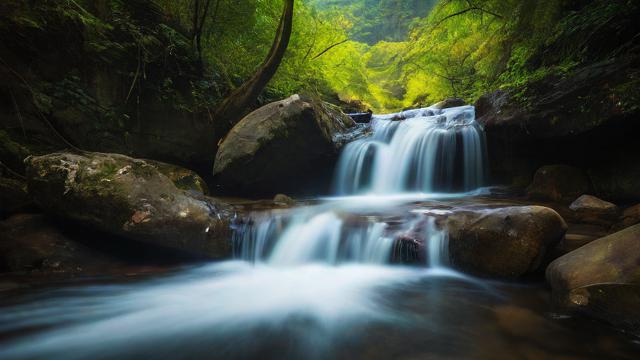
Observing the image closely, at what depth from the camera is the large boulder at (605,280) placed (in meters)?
2.35

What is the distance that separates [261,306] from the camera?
338 cm

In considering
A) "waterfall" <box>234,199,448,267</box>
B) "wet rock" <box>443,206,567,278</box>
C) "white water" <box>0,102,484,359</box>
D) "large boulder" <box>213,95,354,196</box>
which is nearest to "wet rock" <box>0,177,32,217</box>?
"white water" <box>0,102,484,359</box>

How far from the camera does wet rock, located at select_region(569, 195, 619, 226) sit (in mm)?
4359

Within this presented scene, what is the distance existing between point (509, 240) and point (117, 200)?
4.57 metres

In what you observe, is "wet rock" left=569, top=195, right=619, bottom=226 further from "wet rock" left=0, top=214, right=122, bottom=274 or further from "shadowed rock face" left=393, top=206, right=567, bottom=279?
"wet rock" left=0, top=214, right=122, bottom=274

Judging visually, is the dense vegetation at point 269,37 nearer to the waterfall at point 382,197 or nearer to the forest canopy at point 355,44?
the forest canopy at point 355,44

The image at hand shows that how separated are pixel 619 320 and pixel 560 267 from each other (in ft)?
1.97

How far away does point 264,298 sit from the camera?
3588 millimetres

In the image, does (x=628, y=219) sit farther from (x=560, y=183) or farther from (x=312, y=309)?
(x=312, y=309)

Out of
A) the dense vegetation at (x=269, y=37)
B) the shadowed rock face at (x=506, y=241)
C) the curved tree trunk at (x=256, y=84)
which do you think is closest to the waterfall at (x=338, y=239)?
the shadowed rock face at (x=506, y=241)

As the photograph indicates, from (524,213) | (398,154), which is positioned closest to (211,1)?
(398,154)

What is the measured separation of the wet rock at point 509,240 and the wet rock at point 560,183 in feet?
10.1

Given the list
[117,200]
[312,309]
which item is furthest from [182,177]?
[312,309]

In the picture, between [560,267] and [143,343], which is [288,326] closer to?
[143,343]
